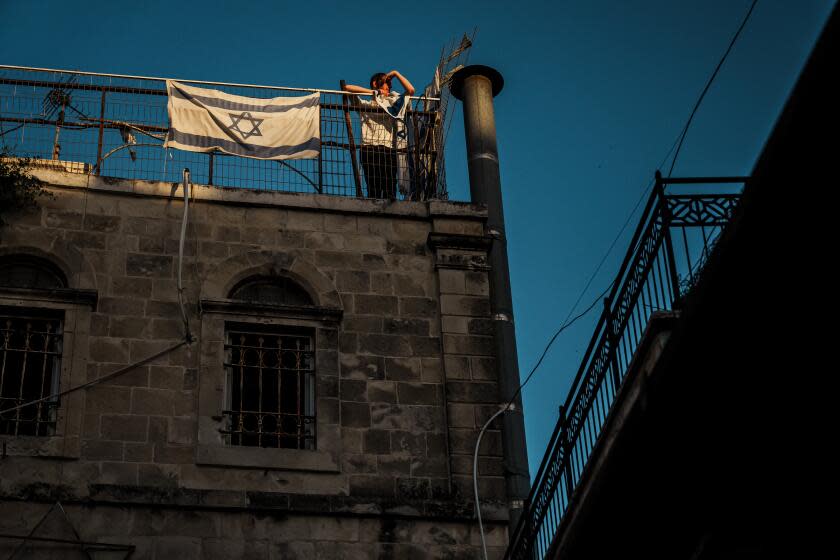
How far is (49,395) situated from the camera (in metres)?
16.8

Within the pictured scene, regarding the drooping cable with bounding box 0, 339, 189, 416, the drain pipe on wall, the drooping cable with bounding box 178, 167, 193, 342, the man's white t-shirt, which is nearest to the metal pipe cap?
the drain pipe on wall

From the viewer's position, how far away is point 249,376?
17.5 m

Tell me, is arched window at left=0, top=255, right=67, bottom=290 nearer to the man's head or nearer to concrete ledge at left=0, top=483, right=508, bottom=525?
concrete ledge at left=0, top=483, right=508, bottom=525

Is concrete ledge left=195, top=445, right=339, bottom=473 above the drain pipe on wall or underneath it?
underneath

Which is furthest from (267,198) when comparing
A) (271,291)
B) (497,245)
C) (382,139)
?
(497,245)

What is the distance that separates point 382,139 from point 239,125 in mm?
1864

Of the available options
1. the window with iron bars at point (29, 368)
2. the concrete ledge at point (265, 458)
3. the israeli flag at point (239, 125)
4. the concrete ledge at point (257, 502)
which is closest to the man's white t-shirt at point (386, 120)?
the israeli flag at point (239, 125)

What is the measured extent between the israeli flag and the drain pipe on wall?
243 cm

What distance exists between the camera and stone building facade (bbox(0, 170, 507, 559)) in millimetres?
16234

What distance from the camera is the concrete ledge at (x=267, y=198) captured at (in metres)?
18.1

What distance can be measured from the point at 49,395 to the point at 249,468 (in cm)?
234

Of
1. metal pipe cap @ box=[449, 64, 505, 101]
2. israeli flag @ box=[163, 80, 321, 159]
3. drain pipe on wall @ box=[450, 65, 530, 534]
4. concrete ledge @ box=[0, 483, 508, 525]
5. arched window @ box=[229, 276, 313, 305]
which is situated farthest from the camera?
metal pipe cap @ box=[449, 64, 505, 101]

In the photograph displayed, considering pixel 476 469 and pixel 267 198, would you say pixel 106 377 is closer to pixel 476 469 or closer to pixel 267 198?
pixel 267 198

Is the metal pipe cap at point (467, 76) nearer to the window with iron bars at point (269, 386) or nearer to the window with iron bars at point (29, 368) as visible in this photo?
the window with iron bars at point (269, 386)
